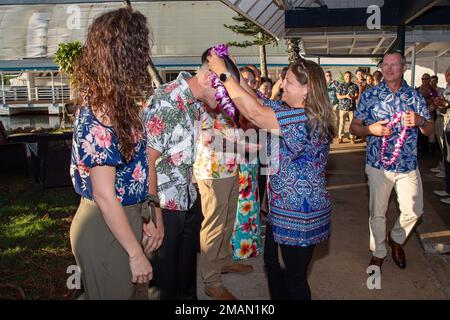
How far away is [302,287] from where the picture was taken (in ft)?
9.82

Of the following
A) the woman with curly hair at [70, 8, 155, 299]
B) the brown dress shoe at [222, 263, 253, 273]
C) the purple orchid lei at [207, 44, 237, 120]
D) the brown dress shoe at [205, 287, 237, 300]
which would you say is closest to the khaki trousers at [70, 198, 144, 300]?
the woman with curly hair at [70, 8, 155, 299]

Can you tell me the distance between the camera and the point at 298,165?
9.46 ft

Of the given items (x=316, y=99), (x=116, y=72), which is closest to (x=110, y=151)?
(x=116, y=72)

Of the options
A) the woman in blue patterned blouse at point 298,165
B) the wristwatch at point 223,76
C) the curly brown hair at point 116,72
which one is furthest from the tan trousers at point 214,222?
the curly brown hair at point 116,72

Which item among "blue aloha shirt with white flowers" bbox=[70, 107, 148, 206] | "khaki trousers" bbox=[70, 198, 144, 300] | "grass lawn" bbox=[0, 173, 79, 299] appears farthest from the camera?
"grass lawn" bbox=[0, 173, 79, 299]

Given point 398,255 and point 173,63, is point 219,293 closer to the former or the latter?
point 398,255

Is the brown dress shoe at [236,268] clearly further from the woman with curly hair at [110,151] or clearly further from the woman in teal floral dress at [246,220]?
the woman with curly hair at [110,151]

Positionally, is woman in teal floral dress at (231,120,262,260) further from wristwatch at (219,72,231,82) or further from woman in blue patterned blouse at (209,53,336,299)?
wristwatch at (219,72,231,82)

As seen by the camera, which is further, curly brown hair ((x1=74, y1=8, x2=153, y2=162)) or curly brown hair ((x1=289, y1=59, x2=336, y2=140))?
curly brown hair ((x1=289, y1=59, x2=336, y2=140))

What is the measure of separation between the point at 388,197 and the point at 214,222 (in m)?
1.71

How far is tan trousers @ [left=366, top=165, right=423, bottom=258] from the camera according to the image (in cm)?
442

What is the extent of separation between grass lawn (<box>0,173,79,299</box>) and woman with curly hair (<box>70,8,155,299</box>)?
2349 millimetres
